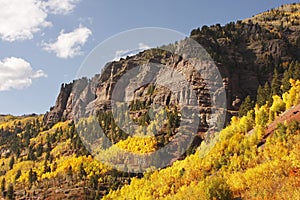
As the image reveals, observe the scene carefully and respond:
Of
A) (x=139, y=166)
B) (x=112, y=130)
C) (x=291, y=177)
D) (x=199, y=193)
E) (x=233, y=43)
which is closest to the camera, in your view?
(x=291, y=177)

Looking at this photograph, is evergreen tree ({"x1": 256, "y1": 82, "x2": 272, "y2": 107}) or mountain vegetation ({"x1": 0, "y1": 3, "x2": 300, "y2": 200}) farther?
evergreen tree ({"x1": 256, "y1": 82, "x2": 272, "y2": 107})

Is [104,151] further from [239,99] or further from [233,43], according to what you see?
[233,43]

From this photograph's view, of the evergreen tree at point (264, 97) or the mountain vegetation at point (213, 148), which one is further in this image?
the evergreen tree at point (264, 97)

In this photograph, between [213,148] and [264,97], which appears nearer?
[213,148]

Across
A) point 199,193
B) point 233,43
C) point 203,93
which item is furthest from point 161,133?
point 199,193

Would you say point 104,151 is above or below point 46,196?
above

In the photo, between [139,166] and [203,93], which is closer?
[139,166]

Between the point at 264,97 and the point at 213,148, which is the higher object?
the point at 264,97

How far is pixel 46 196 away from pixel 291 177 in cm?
10954

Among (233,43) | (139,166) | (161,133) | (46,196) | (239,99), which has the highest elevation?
(233,43)

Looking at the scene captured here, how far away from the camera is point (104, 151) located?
537ft

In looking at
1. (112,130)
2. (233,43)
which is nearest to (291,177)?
(112,130)

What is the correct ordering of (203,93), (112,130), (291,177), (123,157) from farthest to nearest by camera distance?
1. (112,130)
2. (203,93)
3. (123,157)
4. (291,177)

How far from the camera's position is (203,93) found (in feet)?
521
